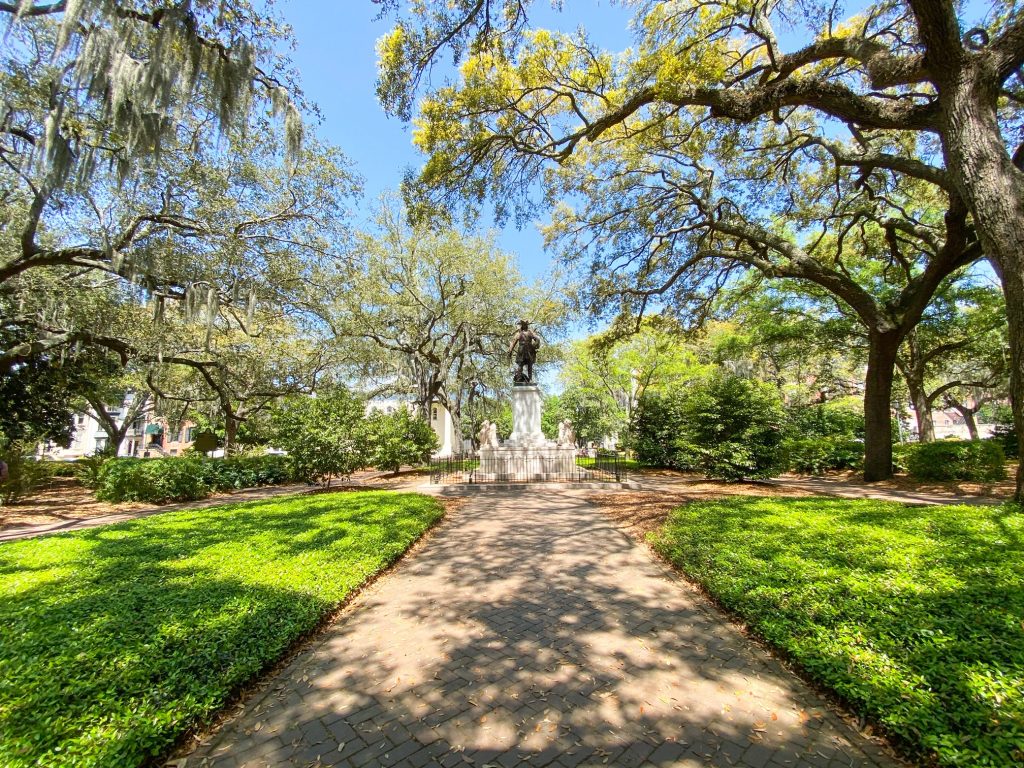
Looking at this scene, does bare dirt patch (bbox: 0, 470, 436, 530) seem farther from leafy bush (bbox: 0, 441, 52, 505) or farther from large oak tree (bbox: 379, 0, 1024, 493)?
large oak tree (bbox: 379, 0, 1024, 493)

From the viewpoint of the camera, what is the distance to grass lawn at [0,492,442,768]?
7.59 ft

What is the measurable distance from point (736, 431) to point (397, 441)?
1109cm

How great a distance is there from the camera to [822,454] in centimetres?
1595

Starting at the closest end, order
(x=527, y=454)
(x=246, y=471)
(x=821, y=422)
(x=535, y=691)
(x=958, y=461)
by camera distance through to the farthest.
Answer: (x=535, y=691) < (x=958, y=461) < (x=246, y=471) < (x=527, y=454) < (x=821, y=422)

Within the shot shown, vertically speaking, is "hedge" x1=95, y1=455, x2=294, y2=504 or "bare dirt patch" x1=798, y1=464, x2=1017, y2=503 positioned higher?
"hedge" x1=95, y1=455, x2=294, y2=504

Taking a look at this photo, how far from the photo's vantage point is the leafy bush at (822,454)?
15.9 metres

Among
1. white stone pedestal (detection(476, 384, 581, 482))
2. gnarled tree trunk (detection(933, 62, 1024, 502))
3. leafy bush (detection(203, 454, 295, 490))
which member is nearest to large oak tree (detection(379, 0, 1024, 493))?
gnarled tree trunk (detection(933, 62, 1024, 502))

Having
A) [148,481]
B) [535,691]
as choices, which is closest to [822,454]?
[535,691]

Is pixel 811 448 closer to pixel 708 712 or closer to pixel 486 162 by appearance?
pixel 486 162

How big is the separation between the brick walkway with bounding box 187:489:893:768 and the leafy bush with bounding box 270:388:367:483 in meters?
7.79

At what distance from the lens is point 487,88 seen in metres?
8.79

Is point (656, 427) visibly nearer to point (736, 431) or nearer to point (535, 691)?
point (736, 431)

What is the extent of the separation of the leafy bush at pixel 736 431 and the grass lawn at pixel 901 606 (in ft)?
18.5

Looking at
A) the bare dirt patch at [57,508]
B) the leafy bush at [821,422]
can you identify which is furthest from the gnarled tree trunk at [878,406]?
the bare dirt patch at [57,508]
